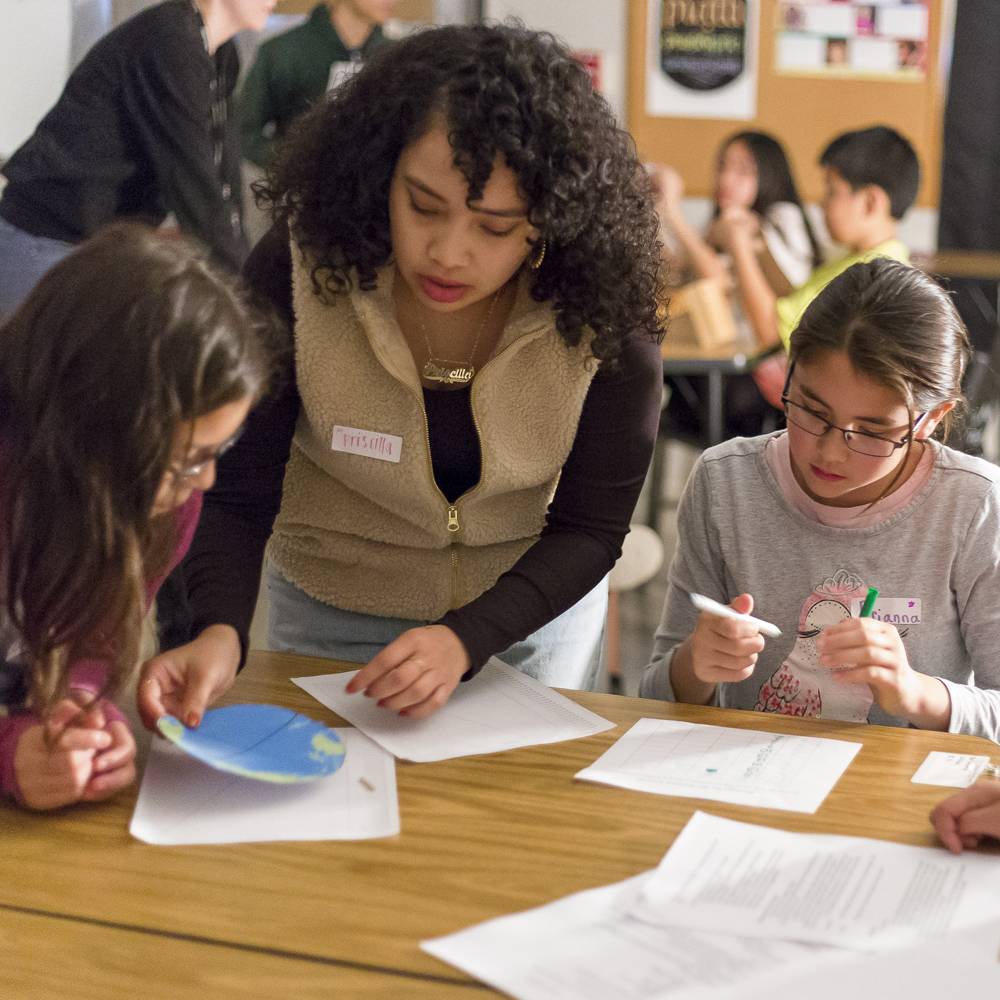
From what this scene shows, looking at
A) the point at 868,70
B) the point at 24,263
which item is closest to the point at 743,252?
the point at 868,70

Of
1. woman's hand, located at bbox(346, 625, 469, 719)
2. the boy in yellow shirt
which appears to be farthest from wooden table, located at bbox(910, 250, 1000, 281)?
woman's hand, located at bbox(346, 625, 469, 719)

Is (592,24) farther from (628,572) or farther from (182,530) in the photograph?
(182,530)

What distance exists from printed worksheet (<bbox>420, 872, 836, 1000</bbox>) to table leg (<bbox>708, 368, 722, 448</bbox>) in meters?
2.45

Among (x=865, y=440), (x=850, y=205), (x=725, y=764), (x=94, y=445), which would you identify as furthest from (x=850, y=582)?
(x=850, y=205)

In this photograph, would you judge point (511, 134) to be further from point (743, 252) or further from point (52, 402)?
point (743, 252)

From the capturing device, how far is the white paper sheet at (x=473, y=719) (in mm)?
972

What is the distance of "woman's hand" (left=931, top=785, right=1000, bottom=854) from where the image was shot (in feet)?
2.60

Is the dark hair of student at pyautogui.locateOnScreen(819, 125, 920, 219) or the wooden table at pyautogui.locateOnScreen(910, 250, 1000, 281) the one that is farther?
the dark hair of student at pyautogui.locateOnScreen(819, 125, 920, 219)

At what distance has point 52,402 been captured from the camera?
0.78 meters

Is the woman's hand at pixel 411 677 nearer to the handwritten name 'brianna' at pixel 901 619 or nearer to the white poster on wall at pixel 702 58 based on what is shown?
the handwritten name 'brianna' at pixel 901 619

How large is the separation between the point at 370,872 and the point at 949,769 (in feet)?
Result: 1.69

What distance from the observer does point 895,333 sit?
1.17 metres

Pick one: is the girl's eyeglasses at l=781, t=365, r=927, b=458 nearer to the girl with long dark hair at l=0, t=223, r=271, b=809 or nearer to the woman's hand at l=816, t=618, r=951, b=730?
the woman's hand at l=816, t=618, r=951, b=730

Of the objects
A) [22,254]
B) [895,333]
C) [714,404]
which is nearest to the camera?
[895,333]
